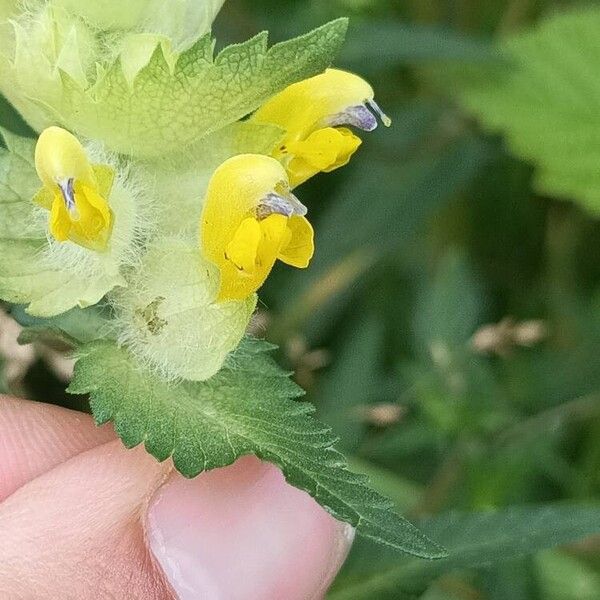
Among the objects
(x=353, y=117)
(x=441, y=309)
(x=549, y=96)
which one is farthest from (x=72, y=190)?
(x=549, y=96)

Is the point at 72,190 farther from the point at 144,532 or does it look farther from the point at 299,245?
the point at 144,532

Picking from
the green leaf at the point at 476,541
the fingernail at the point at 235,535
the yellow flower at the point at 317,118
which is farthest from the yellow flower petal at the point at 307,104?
the green leaf at the point at 476,541

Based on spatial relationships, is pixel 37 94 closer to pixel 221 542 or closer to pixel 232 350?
pixel 232 350

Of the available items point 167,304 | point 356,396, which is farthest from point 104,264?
point 356,396

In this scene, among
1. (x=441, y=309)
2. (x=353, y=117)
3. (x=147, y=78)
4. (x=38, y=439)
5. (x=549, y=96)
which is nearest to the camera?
(x=147, y=78)

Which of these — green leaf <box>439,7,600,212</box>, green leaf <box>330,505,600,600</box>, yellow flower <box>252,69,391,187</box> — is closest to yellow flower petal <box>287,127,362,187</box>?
yellow flower <box>252,69,391,187</box>
